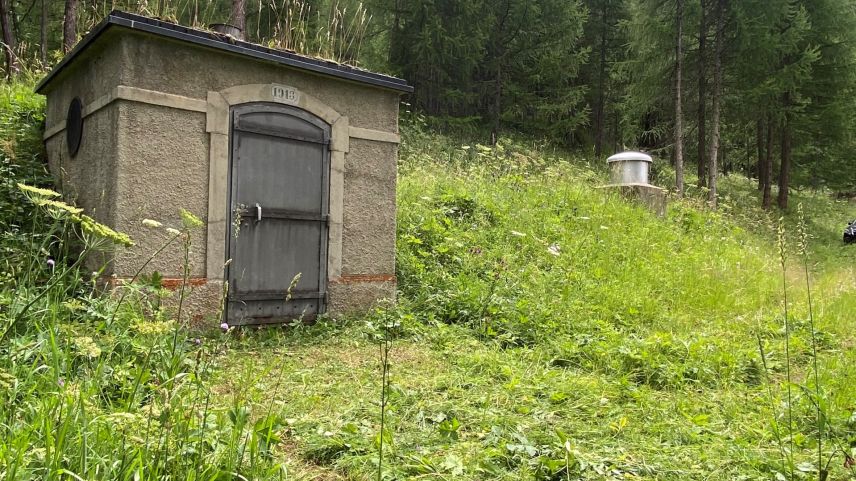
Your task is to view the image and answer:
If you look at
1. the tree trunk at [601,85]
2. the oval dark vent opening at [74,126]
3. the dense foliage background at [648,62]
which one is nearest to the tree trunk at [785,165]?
the dense foliage background at [648,62]

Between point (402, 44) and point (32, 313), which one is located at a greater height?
point (402, 44)

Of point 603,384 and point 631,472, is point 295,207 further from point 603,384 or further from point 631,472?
point 631,472

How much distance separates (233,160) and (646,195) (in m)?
7.80

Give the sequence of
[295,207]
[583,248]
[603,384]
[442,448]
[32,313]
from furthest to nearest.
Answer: [583,248]
[295,207]
[603,384]
[32,313]
[442,448]

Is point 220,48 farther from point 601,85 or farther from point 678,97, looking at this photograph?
point 601,85

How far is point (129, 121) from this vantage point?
15.2 feet

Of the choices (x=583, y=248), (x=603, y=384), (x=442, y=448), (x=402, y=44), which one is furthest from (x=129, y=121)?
(x=402, y=44)

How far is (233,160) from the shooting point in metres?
5.15

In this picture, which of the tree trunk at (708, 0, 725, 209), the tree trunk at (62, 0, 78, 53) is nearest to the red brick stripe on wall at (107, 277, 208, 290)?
the tree trunk at (62, 0, 78, 53)

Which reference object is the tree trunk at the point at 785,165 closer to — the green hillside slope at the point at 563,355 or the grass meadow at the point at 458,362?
the green hillside slope at the point at 563,355

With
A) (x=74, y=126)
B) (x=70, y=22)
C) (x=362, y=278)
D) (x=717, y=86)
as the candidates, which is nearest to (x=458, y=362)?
(x=362, y=278)

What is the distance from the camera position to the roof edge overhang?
15.0 ft

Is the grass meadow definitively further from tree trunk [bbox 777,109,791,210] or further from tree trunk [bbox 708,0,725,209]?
tree trunk [bbox 777,109,791,210]

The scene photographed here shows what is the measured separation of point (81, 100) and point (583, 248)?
6277 mm
